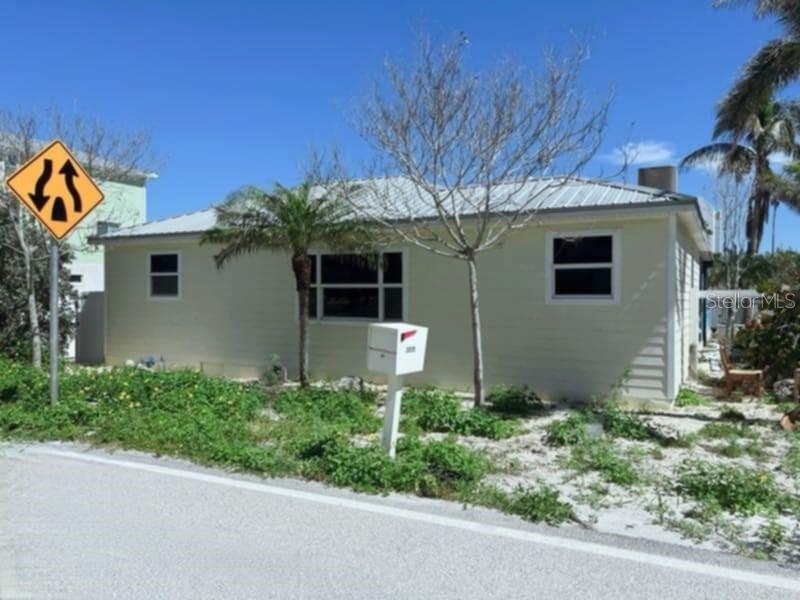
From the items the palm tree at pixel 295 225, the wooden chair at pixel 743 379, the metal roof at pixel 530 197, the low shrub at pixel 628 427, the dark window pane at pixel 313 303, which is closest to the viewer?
the low shrub at pixel 628 427

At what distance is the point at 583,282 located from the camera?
10.2 m

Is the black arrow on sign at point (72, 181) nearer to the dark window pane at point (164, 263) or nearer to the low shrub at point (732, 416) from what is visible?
the dark window pane at point (164, 263)

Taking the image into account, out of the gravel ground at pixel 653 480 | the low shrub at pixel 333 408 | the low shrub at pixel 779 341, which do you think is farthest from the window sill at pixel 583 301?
the low shrub at pixel 779 341

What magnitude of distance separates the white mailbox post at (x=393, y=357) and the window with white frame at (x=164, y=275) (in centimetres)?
910

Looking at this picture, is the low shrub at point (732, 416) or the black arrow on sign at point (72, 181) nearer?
the black arrow on sign at point (72, 181)

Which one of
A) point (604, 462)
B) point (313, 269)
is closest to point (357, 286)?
point (313, 269)

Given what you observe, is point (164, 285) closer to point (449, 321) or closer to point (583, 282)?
point (449, 321)

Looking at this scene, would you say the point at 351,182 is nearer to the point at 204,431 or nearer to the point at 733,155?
the point at 204,431

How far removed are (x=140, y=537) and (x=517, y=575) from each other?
2.44m

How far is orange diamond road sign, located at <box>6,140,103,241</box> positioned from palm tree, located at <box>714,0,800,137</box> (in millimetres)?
9903

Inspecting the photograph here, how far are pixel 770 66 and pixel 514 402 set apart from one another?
654cm

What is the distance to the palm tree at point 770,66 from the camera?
32.1 ft

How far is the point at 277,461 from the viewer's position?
240 inches

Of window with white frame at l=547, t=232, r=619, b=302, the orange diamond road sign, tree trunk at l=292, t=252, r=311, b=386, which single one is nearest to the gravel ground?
window with white frame at l=547, t=232, r=619, b=302
